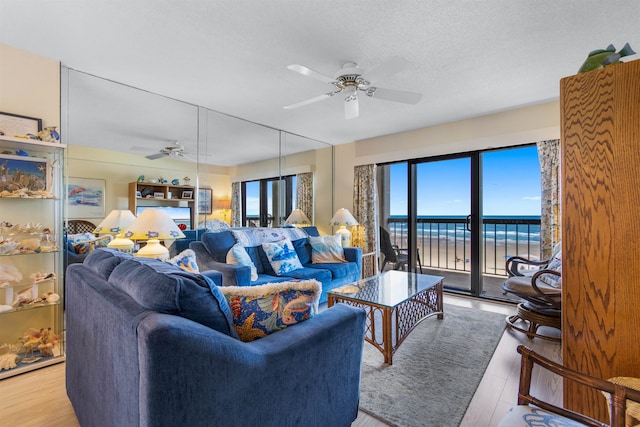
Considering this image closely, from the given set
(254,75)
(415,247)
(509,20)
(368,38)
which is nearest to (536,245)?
(415,247)

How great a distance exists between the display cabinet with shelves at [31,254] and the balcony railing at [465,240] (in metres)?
4.53

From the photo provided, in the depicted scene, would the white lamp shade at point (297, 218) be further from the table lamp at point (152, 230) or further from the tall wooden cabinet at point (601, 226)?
the tall wooden cabinet at point (601, 226)

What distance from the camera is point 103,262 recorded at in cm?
141

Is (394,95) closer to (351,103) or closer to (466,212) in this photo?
(351,103)

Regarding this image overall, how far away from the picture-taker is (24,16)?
1.91 meters

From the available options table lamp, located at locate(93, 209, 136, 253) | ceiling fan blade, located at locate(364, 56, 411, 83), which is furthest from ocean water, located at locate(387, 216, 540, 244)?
table lamp, located at locate(93, 209, 136, 253)

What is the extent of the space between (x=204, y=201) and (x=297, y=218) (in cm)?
173

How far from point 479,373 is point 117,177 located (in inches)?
146

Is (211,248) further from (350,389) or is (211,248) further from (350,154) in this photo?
(350,154)

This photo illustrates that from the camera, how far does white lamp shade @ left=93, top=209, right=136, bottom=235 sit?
9.39 ft

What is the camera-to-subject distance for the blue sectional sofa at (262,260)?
2939 mm

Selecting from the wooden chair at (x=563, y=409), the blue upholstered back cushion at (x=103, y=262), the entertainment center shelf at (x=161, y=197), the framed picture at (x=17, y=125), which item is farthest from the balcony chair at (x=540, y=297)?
the framed picture at (x=17, y=125)

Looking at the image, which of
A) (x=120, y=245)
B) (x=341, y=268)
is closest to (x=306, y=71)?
(x=120, y=245)

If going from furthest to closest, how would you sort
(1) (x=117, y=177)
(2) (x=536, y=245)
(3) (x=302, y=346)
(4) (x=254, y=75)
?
(2) (x=536, y=245) < (1) (x=117, y=177) < (4) (x=254, y=75) < (3) (x=302, y=346)
